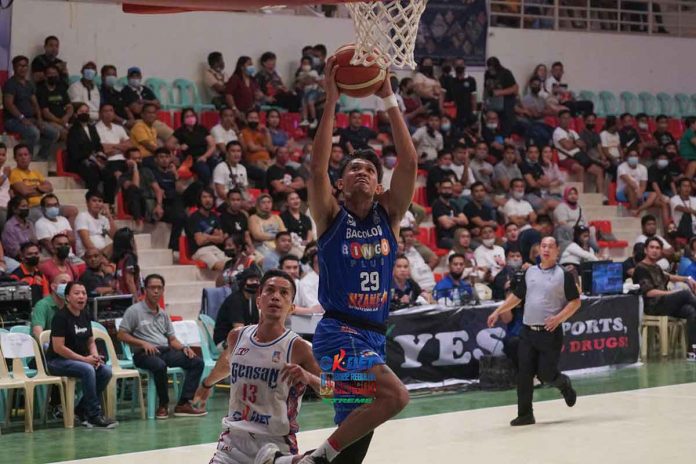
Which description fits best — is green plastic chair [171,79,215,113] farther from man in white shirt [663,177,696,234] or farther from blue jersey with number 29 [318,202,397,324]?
blue jersey with number 29 [318,202,397,324]

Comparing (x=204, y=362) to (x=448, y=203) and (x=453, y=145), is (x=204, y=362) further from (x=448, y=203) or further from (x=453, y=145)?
(x=453, y=145)

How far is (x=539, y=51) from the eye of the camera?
81.8 ft

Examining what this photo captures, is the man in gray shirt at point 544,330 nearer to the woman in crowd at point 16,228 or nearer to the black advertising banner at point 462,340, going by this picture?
the black advertising banner at point 462,340

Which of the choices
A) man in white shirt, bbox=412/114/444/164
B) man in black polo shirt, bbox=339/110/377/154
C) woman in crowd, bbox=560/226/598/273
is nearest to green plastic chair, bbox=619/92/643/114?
man in white shirt, bbox=412/114/444/164

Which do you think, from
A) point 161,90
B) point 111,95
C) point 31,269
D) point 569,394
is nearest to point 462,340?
point 569,394

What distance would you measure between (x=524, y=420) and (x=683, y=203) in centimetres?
1118

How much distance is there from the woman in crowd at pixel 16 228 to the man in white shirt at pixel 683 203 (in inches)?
476

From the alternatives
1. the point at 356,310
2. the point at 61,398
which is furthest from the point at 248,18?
the point at 356,310

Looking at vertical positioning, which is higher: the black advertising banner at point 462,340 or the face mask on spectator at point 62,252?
the face mask on spectator at point 62,252

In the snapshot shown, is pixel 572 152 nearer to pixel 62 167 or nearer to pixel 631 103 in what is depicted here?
pixel 631 103

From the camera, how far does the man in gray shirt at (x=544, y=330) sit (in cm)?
1221

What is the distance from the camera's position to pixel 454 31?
2236 cm

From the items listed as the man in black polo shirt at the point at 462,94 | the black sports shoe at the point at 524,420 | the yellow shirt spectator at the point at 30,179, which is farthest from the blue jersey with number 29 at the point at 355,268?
the man in black polo shirt at the point at 462,94

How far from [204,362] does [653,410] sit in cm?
484
